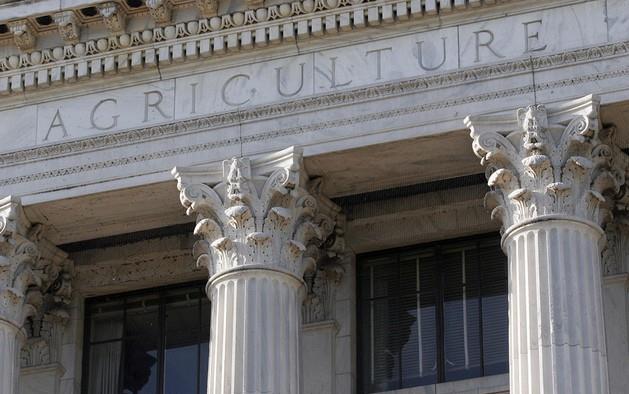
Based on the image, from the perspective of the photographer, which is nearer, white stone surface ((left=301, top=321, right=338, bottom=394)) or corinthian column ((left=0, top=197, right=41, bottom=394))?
corinthian column ((left=0, top=197, right=41, bottom=394))

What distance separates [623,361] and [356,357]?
473cm

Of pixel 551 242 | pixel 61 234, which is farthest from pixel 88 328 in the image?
pixel 551 242

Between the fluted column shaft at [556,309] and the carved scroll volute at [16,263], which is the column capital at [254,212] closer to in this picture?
the carved scroll volute at [16,263]

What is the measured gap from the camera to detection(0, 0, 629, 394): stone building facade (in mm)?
38875

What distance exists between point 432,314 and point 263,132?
168 inches

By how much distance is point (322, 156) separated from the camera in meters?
40.2

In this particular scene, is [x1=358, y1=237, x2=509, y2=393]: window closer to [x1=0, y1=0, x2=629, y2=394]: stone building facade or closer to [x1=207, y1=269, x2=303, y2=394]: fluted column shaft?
[x1=0, y1=0, x2=629, y2=394]: stone building facade

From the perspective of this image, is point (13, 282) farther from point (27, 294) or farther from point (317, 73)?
point (317, 73)

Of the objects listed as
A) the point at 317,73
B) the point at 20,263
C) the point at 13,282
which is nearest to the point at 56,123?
the point at 20,263

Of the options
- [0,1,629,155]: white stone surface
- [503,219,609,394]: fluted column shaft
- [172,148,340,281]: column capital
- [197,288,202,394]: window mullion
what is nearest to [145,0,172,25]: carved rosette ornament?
[0,1,629,155]: white stone surface

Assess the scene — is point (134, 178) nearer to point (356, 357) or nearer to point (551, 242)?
point (356, 357)

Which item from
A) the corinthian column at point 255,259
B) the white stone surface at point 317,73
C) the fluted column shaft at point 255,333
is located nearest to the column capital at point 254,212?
the corinthian column at point 255,259

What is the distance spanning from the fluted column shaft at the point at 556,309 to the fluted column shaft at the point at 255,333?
11.8 ft

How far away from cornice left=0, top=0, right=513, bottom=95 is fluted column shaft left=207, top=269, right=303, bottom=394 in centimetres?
433
